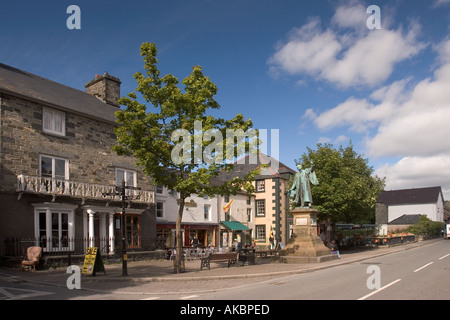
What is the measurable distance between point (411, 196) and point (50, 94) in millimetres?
80122

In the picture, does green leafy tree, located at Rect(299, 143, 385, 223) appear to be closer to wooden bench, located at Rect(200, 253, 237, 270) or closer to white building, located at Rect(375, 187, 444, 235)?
wooden bench, located at Rect(200, 253, 237, 270)

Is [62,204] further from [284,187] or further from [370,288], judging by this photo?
[284,187]

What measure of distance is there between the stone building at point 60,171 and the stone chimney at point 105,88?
1.33 metres

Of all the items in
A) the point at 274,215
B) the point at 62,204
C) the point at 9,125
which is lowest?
the point at 274,215

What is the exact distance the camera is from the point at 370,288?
10352mm

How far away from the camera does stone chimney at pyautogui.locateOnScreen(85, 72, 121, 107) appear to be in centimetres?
2708

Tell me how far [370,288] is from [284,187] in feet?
104

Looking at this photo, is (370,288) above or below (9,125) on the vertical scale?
below

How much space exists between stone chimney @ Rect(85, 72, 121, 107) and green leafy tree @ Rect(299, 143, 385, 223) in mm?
16092

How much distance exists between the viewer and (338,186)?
27812 millimetres

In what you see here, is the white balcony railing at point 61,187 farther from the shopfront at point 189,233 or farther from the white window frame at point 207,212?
the white window frame at point 207,212
